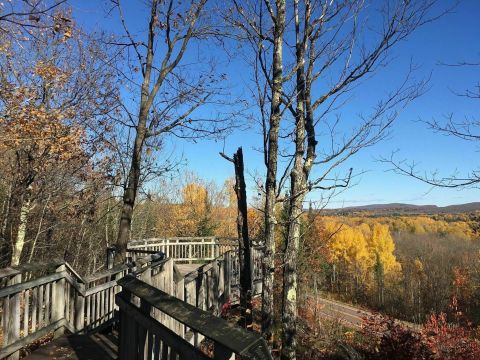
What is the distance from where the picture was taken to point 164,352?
2.78m

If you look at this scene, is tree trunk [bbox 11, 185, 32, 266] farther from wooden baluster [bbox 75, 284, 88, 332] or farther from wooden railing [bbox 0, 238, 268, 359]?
wooden baluster [bbox 75, 284, 88, 332]

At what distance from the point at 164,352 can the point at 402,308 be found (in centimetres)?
5640

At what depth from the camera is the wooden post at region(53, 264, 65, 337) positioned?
5930 millimetres

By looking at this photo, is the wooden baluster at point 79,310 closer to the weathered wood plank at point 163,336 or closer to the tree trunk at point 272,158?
the weathered wood plank at point 163,336

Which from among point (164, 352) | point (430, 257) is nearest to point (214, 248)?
point (164, 352)

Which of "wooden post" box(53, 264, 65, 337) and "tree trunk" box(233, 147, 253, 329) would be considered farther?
"tree trunk" box(233, 147, 253, 329)

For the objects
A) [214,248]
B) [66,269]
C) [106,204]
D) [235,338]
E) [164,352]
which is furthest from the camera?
[106,204]

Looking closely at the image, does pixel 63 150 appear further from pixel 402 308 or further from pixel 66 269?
pixel 402 308

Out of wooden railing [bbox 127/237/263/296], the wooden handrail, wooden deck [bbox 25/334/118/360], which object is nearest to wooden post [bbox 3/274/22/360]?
wooden deck [bbox 25/334/118/360]

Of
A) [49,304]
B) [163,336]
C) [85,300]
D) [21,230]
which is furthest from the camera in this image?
[21,230]

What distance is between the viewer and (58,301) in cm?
602

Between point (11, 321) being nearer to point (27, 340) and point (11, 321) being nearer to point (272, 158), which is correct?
point (27, 340)

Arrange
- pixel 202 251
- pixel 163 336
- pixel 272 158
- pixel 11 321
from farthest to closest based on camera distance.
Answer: pixel 202 251 → pixel 272 158 → pixel 11 321 → pixel 163 336

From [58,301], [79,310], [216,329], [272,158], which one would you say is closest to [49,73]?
[272,158]
